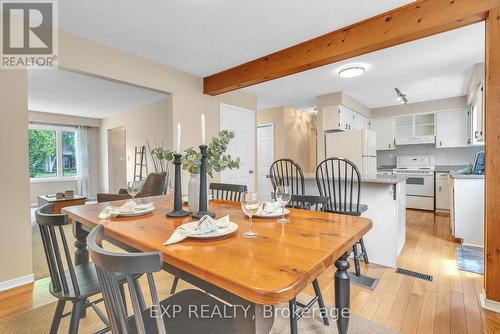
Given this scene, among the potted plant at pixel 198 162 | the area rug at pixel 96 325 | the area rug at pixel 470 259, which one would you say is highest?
the potted plant at pixel 198 162

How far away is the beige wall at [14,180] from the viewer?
6.86 ft

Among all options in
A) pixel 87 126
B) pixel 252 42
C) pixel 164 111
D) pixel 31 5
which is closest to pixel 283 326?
pixel 252 42

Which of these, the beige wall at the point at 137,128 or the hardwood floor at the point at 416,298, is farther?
the beige wall at the point at 137,128

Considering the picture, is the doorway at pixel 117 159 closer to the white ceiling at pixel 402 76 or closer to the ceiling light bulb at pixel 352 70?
the white ceiling at pixel 402 76

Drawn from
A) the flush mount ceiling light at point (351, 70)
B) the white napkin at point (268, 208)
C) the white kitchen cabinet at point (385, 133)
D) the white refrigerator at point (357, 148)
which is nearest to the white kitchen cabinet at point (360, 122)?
the white kitchen cabinet at point (385, 133)

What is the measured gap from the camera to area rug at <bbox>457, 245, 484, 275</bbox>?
2359 mm

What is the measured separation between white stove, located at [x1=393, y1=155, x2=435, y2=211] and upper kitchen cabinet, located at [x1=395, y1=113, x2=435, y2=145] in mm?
413

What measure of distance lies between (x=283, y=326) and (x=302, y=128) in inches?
198

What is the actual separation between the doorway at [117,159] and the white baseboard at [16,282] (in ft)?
13.3

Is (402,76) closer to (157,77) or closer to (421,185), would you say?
(421,185)

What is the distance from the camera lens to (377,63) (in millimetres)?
3137

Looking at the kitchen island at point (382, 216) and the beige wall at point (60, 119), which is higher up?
the beige wall at point (60, 119)

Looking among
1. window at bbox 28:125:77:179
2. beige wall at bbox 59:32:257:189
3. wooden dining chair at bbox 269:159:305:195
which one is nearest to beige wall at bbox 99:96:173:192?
window at bbox 28:125:77:179

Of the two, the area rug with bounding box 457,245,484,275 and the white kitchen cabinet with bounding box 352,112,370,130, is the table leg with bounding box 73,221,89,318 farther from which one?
the white kitchen cabinet with bounding box 352,112,370,130
